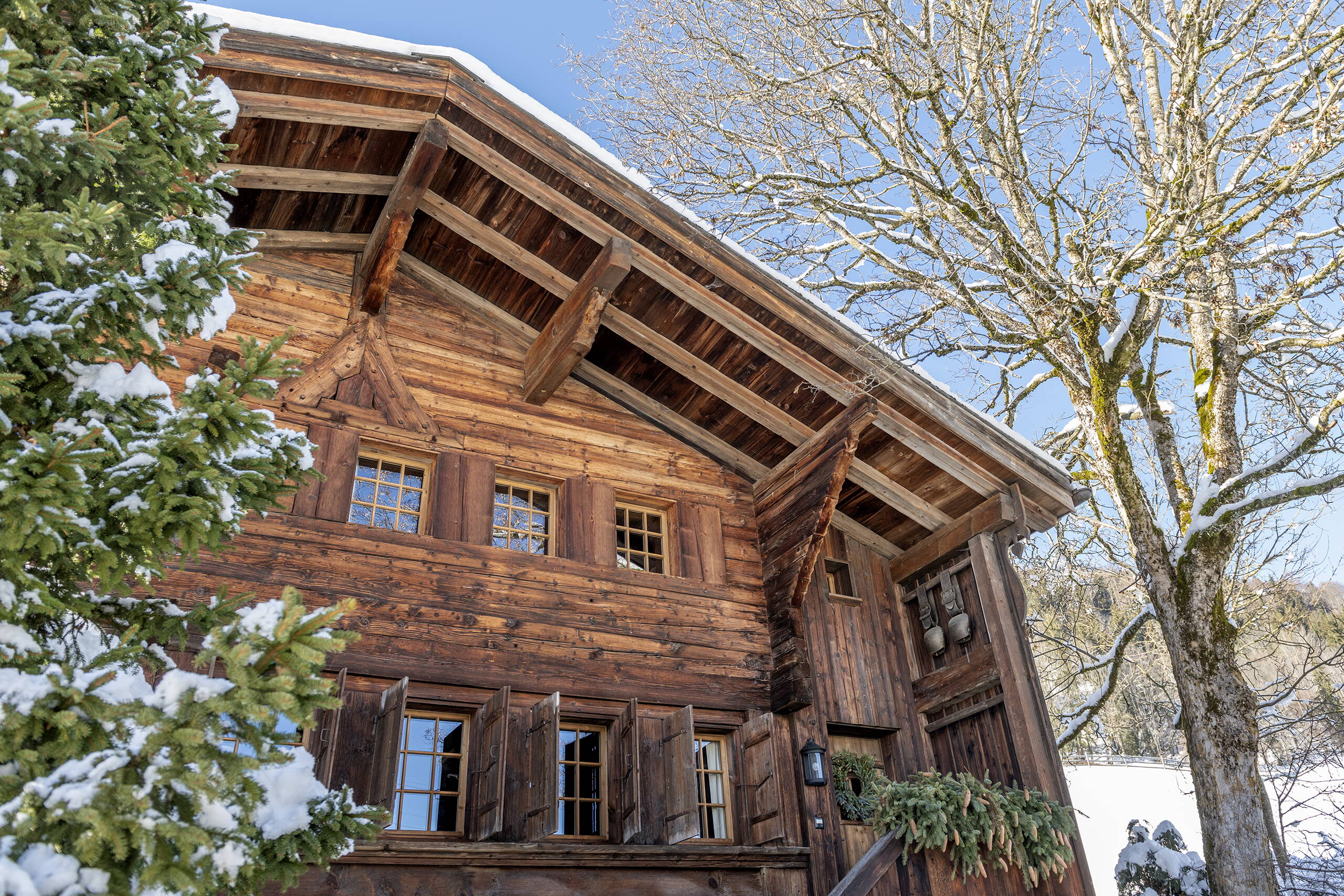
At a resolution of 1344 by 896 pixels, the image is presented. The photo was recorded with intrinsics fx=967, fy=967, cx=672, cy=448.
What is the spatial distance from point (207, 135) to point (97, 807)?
294cm

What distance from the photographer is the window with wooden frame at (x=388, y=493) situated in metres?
7.81

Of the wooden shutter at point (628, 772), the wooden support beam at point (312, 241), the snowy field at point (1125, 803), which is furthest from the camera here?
the snowy field at point (1125, 803)

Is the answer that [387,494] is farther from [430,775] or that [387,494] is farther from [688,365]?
[688,365]

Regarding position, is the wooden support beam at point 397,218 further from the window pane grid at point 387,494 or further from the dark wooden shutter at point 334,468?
the window pane grid at point 387,494

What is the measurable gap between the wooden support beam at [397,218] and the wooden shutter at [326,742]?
3404 millimetres

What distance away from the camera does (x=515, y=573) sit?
797 centimetres

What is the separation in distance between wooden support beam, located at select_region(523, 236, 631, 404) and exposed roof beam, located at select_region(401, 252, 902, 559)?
1.51ft

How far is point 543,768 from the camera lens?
6871 mm

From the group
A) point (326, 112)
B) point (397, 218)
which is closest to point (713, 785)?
point (397, 218)

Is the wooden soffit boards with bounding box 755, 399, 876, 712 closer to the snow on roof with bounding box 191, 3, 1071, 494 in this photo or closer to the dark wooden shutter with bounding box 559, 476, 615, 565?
the snow on roof with bounding box 191, 3, 1071, 494

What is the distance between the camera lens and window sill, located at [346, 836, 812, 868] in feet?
20.1

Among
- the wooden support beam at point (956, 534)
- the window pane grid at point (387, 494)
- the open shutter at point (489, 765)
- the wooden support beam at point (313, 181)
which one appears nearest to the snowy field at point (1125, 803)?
the wooden support beam at point (956, 534)

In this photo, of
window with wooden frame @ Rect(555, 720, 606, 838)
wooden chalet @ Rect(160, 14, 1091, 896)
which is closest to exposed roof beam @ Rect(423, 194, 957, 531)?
wooden chalet @ Rect(160, 14, 1091, 896)

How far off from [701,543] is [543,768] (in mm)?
2963
